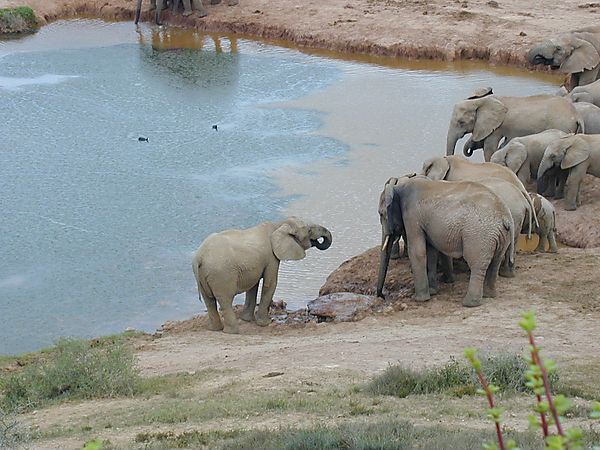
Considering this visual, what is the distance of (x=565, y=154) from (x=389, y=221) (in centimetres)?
389

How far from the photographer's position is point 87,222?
52.5 ft

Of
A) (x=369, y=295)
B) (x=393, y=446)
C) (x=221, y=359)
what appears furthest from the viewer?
(x=369, y=295)

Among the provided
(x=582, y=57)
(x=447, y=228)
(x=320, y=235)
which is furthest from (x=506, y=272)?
(x=582, y=57)

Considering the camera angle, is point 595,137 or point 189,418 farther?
point 595,137

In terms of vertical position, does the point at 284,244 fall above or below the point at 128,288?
above

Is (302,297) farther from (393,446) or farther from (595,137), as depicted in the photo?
(393,446)

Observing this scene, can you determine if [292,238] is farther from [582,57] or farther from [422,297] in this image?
[582,57]

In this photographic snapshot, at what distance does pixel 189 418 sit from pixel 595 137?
9136 mm

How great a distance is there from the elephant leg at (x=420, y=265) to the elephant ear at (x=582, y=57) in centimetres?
1015

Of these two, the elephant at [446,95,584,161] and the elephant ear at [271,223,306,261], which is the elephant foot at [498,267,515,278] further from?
the elephant at [446,95,584,161]

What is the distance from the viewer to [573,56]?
21469mm

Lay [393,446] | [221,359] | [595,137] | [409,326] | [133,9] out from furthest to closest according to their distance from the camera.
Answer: [133,9] < [595,137] < [409,326] < [221,359] < [393,446]

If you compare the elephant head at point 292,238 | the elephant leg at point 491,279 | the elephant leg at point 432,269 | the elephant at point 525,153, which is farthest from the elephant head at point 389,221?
the elephant at point 525,153

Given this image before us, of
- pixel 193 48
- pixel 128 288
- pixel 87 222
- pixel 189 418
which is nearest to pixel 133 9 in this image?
pixel 193 48
